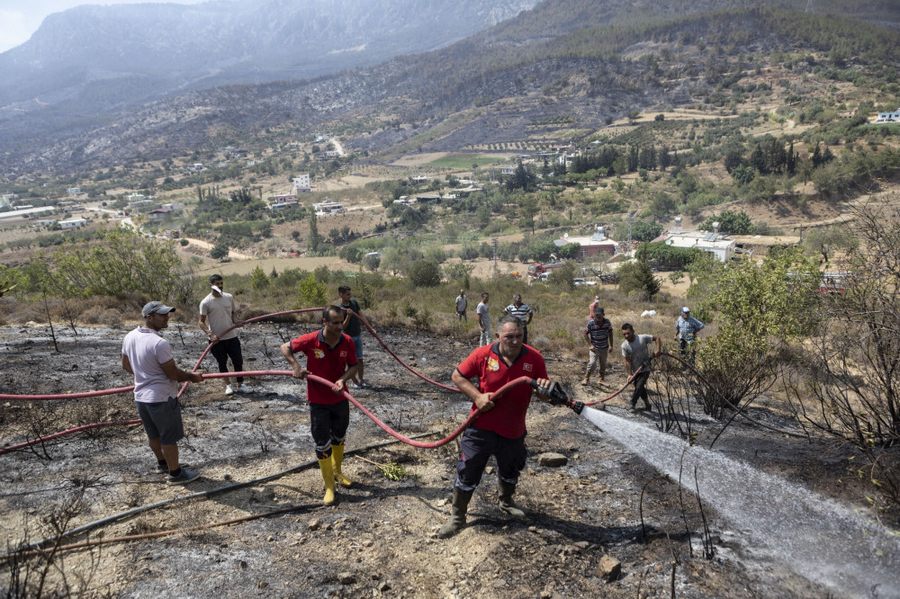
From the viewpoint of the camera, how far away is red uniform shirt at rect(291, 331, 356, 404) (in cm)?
538

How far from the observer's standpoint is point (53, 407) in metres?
7.67

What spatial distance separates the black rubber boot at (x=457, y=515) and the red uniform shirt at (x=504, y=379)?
66cm

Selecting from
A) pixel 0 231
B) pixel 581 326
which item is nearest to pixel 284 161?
pixel 0 231

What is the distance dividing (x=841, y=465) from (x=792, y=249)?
9921 millimetres

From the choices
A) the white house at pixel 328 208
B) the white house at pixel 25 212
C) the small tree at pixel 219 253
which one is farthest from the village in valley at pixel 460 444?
the white house at pixel 25 212

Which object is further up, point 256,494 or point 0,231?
point 256,494

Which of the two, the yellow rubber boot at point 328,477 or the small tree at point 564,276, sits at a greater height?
the yellow rubber boot at point 328,477

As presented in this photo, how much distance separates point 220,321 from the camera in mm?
8242

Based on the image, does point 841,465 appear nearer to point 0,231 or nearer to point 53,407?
point 53,407

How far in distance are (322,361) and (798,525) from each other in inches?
183

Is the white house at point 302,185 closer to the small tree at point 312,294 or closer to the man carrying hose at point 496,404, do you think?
the small tree at point 312,294

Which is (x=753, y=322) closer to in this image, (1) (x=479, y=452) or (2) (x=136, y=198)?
(1) (x=479, y=452)

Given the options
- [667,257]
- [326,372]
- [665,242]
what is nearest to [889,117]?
[665,242]

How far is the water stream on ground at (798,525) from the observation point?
4.18m
